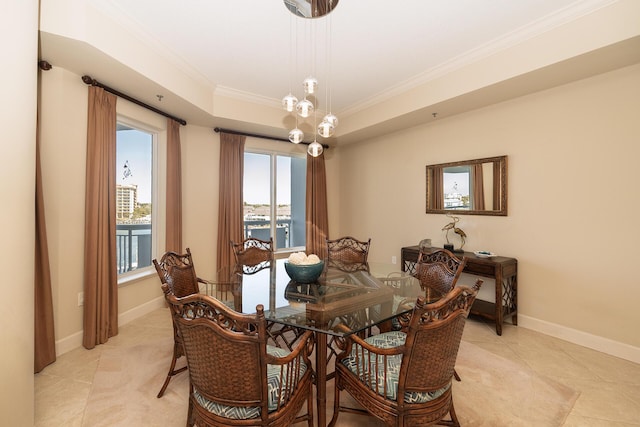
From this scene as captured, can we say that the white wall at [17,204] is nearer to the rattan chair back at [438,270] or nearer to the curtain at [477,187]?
the rattan chair back at [438,270]

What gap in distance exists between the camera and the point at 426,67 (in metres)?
3.17

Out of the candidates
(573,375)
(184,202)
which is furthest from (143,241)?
(573,375)

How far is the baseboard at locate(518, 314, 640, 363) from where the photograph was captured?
8.02 feet

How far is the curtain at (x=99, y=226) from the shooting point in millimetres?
2670

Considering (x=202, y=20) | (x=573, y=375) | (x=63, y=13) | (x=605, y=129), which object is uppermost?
(x=202, y=20)

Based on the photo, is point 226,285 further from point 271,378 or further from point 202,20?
point 202,20

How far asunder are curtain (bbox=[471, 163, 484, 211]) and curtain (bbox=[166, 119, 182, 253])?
378cm

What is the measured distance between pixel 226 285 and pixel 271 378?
114 centimetres

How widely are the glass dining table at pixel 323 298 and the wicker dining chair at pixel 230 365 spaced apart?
0.26 metres

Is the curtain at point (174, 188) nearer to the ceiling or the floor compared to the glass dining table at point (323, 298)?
nearer to the ceiling

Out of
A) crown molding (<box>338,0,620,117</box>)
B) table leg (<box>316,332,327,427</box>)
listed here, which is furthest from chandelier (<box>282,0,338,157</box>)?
table leg (<box>316,332,327,427</box>)

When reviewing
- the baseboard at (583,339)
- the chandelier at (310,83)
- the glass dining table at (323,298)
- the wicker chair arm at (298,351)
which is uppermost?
the chandelier at (310,83)

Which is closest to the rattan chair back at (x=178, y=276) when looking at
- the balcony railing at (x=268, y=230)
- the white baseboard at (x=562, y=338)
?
the white baseboard at (x=562, y=338)

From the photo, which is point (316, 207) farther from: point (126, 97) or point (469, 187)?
point (126, 97)
